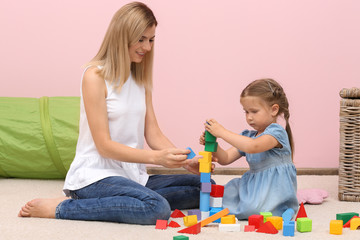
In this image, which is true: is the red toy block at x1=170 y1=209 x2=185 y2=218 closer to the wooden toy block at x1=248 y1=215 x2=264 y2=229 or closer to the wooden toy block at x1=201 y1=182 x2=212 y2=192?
the wooden toy block at x1=201 y1=182 x2=212 y2=192

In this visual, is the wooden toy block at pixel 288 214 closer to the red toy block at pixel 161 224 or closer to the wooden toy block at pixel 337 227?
the wooden toy block at pixel 337 227

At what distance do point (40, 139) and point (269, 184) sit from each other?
3.25 ft

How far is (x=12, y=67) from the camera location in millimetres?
2568

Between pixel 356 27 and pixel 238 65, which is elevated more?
pixel 356 27

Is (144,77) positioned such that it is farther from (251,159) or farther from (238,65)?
(238,65)

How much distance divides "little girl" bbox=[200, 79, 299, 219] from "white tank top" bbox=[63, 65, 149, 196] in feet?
0.73

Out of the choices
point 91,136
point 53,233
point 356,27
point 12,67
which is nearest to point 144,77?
point 91,136

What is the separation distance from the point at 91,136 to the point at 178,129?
88 cm

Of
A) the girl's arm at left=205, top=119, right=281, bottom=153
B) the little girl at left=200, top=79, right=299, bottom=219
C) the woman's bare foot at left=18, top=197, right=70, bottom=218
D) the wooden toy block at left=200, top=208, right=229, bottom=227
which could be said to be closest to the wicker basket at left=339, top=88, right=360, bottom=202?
the little girl at left=200, top=79, right=299, bottom=219

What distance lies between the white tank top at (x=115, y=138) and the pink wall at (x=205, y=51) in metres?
0.76

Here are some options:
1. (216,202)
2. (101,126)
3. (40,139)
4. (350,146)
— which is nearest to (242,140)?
(216,202)

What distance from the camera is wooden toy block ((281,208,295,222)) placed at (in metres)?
1.58

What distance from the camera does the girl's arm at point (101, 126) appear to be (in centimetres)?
163

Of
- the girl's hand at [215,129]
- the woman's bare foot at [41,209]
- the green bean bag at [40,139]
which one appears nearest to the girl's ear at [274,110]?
the girl's hand at [215,129]
